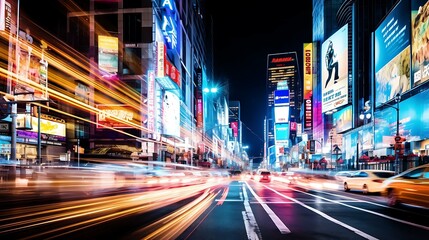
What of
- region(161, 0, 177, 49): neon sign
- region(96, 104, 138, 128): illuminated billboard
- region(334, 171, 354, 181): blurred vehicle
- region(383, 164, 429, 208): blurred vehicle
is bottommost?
region(334, 171, 354, 181): blurred vehicle

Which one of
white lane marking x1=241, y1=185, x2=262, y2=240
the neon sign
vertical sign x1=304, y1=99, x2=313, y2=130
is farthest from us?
vertical sign x1=304, y1=99, x2=313, y2=130

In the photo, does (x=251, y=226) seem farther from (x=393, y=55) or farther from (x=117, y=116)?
(x=393, y=55)

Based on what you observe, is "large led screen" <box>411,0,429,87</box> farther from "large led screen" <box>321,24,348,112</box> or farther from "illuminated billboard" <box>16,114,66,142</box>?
"illuminated billboard" <box>16,114,66,142</box>

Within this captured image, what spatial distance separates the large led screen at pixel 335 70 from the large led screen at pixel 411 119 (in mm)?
21213

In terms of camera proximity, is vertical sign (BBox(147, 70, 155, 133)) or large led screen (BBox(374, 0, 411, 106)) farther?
vertical sign (BBox(147, 70, 155, 133))

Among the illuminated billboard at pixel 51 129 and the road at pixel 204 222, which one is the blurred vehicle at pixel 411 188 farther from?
the illuminated billboard at pixel 51 129

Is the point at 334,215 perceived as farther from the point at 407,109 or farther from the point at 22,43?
the point at 407,109

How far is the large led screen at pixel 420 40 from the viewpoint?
134 feet

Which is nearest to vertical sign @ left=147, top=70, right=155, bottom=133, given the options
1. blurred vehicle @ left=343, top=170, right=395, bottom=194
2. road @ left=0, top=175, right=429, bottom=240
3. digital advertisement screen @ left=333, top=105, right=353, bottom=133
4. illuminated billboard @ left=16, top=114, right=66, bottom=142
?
illuminated billboard @ left=16, top=114, right=66, bottom=142

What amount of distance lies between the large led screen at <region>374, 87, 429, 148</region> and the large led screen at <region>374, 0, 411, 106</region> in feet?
5.97

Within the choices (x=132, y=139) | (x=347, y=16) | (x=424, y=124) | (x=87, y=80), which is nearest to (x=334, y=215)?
(x=424, y=124)

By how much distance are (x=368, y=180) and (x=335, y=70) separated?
6221 cm

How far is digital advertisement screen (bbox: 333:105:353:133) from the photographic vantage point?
239 ft

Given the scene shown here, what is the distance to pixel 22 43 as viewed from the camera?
38.6 metres
